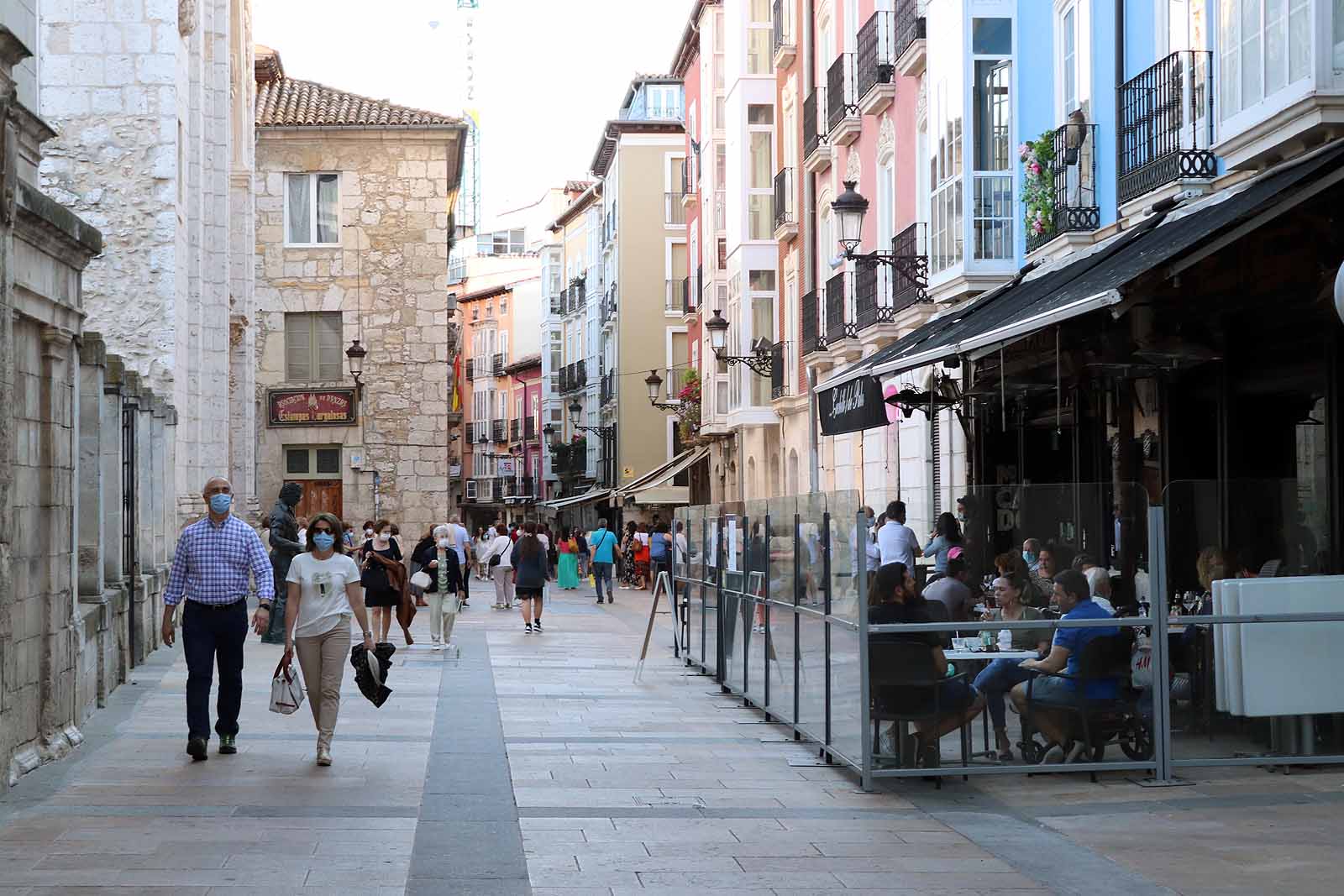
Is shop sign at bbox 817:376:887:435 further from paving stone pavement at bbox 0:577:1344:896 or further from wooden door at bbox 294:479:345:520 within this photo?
wooden door at bbox 294:479:345:520

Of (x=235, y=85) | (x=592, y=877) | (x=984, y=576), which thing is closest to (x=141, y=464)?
(x=984, y=576)

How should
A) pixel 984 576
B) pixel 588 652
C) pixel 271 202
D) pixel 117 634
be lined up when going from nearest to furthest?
pixel 984 576, pixel 117 634, pixel 588 652, pixel 271 202

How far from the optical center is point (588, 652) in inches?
856

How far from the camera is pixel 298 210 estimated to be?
139ft

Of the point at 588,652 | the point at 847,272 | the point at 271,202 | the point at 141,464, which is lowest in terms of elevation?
the point at 588,652

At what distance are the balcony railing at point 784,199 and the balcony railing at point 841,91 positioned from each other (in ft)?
17.7

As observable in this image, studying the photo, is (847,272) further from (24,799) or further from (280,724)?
(24,799)

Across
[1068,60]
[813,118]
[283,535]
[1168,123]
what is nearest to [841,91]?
[813,118]

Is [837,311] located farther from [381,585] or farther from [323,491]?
[323,491]

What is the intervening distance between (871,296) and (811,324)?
6.00m

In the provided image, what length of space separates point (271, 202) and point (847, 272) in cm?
1884

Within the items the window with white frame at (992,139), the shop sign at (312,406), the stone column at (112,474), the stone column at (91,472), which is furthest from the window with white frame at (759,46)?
the stone column at (91,472)

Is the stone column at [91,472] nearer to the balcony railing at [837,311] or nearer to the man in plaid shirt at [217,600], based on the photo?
the man in plaid shirt at [217,600]

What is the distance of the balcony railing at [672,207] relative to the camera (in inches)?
2506
